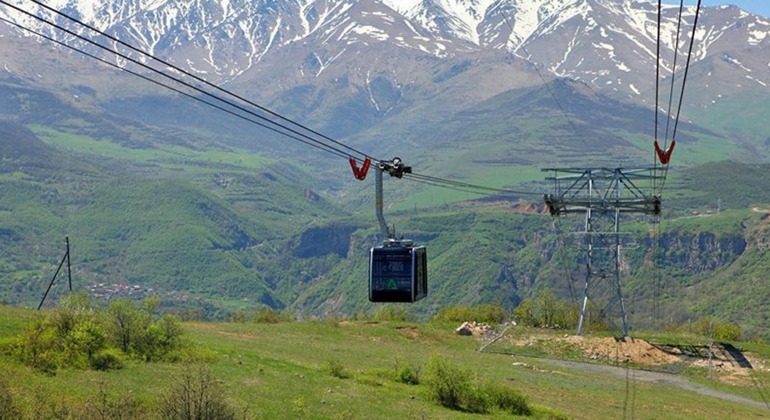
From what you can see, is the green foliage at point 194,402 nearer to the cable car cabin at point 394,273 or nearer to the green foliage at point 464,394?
the cable car cabin at point 394,273

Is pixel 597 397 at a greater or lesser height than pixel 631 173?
lesser

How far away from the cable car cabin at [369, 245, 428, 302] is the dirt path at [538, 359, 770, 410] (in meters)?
35.1

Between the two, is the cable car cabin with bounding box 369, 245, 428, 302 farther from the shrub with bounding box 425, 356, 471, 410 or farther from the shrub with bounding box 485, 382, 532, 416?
the shrub with bounding box 485, 382, 532, 416

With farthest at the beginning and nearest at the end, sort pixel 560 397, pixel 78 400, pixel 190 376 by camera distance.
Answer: pixel 560 397, pixel 78 400, pixel 190 376

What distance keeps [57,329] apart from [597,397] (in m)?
37.6

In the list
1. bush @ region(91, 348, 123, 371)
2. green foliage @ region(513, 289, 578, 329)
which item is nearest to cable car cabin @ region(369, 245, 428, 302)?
bush @ region(91, 348, 123, 371)

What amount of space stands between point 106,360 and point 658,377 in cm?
4936

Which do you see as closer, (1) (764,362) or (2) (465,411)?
(2) (465,411)

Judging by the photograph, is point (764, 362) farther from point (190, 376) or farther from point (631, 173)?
point (190, 376)

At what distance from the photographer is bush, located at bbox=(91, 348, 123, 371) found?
50844mm

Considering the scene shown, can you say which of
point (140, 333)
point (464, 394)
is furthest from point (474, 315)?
point (140, 333)

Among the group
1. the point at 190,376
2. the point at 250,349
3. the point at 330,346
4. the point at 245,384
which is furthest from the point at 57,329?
the point at 330,346

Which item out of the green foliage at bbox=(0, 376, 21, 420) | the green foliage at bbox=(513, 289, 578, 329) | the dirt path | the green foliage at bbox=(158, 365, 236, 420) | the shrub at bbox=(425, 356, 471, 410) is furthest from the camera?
the green foliage at bbox=(513, 289, 578, 329)

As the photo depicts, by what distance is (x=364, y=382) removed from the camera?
199 feet
